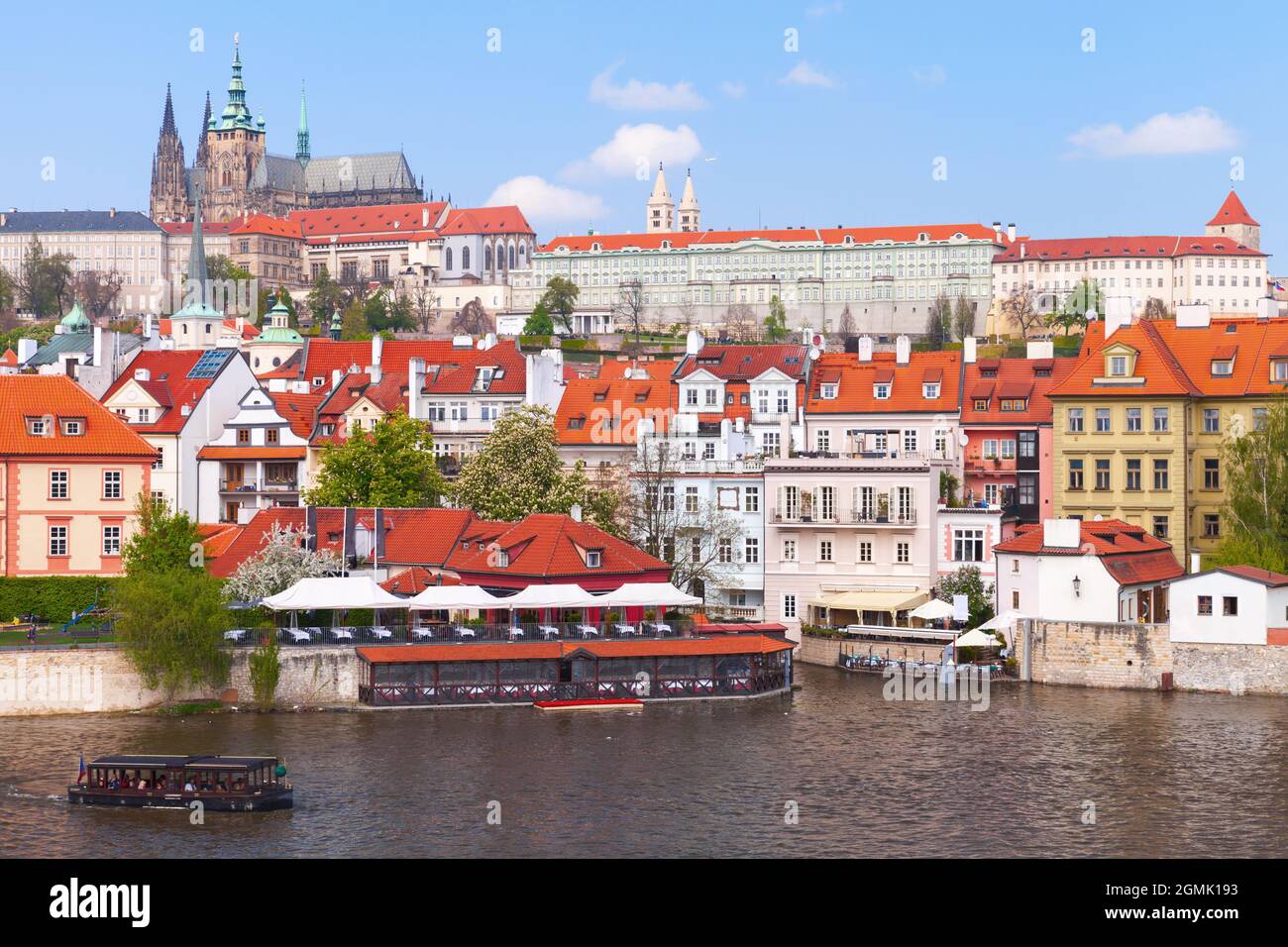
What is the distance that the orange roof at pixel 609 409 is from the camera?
7825 cm

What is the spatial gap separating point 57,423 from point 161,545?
8.05 m

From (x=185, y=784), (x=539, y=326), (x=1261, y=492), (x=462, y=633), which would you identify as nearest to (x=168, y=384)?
(x=462, y=633)

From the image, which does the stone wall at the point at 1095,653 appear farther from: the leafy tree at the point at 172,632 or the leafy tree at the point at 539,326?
the leafy tree at the point at 539,326

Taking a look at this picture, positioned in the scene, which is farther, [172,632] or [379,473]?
[379,473]

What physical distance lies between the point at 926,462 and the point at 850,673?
8.86 meters

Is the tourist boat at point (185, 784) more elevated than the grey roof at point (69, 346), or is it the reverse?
the grey roof at point (69, 346)

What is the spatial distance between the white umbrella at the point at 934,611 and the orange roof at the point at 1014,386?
11.1m

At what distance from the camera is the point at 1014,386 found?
242 feet

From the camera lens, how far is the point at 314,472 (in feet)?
266

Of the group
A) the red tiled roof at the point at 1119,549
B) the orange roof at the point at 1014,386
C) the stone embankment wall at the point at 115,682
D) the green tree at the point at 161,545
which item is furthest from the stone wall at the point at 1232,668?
the green tree at the point at 161,545

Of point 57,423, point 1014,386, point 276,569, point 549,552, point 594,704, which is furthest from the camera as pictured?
point 1014,386

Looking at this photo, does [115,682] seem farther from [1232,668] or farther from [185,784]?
[1232,668]

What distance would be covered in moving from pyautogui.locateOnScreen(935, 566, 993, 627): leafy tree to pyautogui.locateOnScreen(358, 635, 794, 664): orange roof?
32.3ft

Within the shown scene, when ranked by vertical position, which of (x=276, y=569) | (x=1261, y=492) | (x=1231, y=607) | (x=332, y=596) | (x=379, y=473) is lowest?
(x=1231, y=607)
